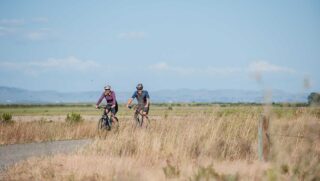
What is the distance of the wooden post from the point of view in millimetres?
11070

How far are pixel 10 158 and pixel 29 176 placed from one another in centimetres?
443

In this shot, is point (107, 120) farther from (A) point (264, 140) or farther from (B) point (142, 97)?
(A) point (264, 140)

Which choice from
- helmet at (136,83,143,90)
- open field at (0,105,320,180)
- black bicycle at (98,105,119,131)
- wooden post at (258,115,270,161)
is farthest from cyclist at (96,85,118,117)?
wooden post at (258,115,270,161)

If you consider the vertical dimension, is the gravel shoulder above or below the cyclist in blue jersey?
below

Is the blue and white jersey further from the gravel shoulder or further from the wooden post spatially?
the wooden post

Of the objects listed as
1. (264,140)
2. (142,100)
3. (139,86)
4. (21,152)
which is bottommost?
(21,152)

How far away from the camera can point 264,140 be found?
36.8ft

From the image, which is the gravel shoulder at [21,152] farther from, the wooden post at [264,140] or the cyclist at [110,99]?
the wooden post at [264,140]

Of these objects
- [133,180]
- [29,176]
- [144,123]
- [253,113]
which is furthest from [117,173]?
[144,123]

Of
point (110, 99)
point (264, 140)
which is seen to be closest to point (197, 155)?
point (264, 140)

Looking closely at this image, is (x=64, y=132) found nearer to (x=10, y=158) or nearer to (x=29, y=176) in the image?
(x=10, y=158)

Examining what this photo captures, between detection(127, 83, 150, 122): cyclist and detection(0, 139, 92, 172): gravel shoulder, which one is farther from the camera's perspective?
detection(127, 83, 150, 122): cyclist

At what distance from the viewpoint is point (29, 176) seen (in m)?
10.2

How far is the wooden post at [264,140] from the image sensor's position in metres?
11.1
